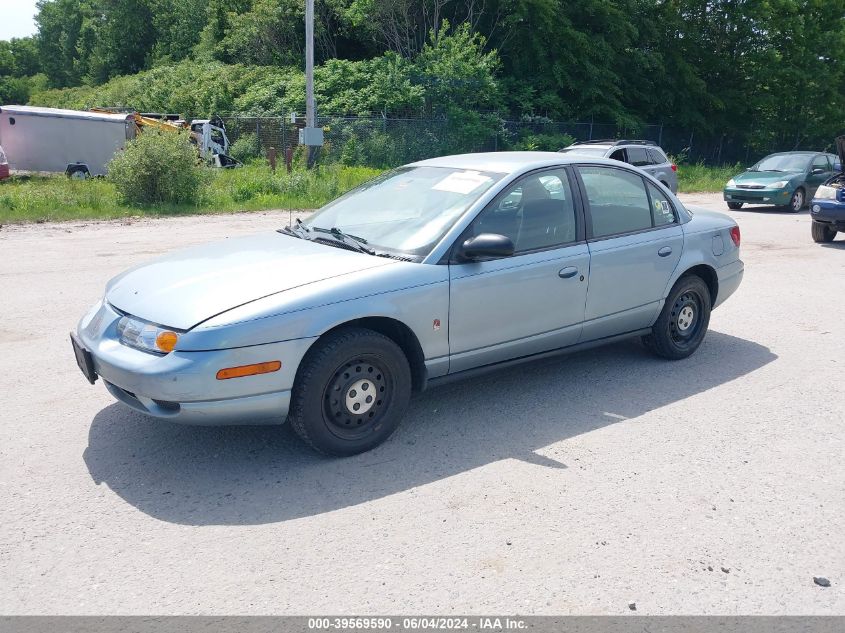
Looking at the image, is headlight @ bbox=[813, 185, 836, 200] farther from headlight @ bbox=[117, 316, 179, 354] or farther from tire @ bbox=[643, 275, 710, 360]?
headlight @ bbox=[117, 316, 179, 354]

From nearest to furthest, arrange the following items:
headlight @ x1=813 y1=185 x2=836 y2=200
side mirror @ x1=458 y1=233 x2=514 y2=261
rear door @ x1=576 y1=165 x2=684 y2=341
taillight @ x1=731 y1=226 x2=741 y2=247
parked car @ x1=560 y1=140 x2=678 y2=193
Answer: side mirror @ x1=458 y1=233 x2=514 y2=261, rear door @ x1=576 y1=165 x2=684 y2=341, taillight @ x1=731 y1=226 x2=741 y2=247, headlight @ x1=813 y1=185 x2=836 y2=200, parked car @ x1=560 y1=140 x2=678 y2=193

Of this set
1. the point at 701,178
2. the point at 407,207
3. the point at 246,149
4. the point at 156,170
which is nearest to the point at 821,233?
the point at 407,207

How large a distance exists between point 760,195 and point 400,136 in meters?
13.3

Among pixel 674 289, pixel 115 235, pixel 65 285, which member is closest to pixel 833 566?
pixel 674 289

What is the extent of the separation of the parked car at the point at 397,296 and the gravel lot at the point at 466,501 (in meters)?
0.38

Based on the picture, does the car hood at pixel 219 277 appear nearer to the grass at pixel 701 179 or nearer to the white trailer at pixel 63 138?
the white trailer at pixel 63 138

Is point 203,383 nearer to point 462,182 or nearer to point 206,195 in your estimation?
point 462,182

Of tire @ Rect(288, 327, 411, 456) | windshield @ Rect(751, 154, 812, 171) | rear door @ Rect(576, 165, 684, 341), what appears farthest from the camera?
windshield @ Rect(751, 154, 812, 171)

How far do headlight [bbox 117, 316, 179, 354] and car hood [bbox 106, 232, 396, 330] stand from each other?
0.13 feet

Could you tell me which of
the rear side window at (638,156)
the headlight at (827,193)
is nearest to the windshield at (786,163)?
the rear side window at (638,156)

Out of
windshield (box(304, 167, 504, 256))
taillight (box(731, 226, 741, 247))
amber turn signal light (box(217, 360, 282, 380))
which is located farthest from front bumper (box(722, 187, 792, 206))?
amber turn signal light (box(217, 360, 282, 380))

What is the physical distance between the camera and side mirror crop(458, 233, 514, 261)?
4.60 m

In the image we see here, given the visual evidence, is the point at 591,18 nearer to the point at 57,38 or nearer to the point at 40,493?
the point at 40,493

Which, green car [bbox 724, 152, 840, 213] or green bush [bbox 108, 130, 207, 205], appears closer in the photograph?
green bush [bbox 108, 130, 207, 205]
